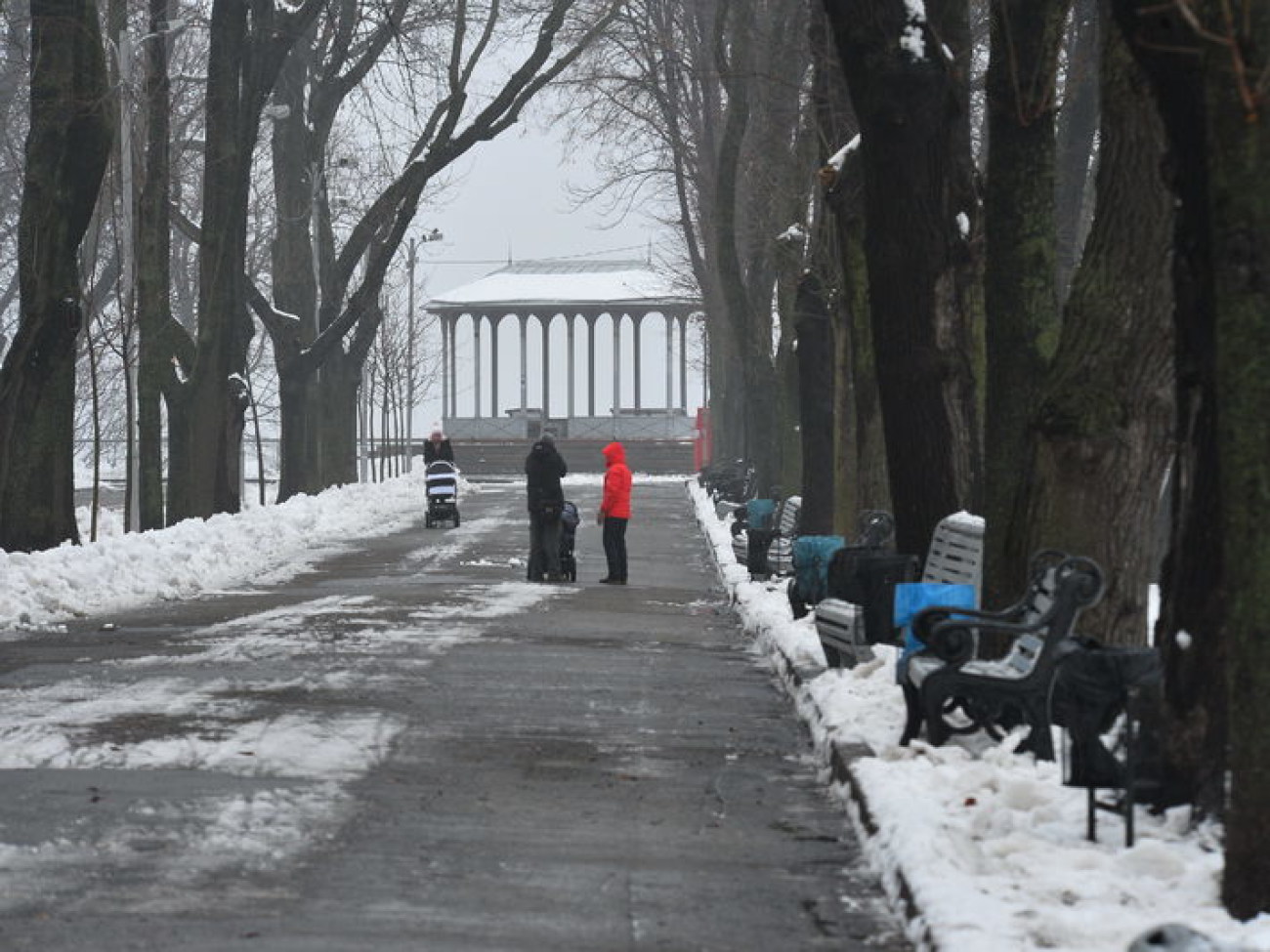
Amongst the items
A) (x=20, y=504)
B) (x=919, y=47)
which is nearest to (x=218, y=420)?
(x=20, y=504)

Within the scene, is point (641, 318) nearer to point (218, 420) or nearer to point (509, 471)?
point (509, 471)

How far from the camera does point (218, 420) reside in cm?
3397

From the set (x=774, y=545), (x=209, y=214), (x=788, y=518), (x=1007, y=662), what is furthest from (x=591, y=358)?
(x=1007, y=662)

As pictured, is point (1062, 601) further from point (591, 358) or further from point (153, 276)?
point (591, 358)

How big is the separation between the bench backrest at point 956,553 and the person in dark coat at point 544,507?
13060 mm

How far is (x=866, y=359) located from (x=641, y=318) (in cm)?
7124

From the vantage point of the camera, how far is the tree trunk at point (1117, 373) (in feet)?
37.0

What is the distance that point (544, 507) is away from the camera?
26.9 metres

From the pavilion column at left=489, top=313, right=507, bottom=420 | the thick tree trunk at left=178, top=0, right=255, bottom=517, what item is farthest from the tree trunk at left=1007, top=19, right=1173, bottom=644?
the pavilion column at left=489, top=313, right=507, bottom=420

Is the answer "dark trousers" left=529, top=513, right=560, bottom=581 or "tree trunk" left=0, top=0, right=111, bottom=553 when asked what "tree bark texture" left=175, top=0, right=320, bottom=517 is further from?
"tree trunk" left=0, top=0, right=111, bottom=553

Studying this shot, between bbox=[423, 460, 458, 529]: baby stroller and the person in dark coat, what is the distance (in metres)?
14.1

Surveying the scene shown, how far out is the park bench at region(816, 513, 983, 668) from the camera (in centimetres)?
1305

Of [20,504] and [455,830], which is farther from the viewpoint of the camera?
[20,504]

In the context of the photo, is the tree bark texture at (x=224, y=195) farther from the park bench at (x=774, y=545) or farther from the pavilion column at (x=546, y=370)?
the pavilion column at (x=546, y=370)
